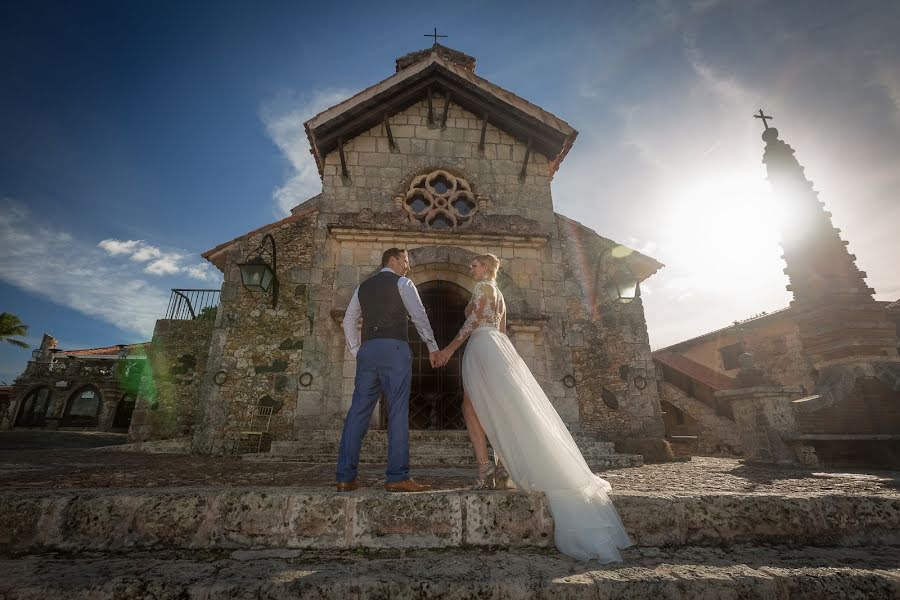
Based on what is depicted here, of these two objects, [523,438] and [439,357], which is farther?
[439,357]

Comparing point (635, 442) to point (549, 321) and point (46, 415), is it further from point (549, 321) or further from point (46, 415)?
point (46, 415)

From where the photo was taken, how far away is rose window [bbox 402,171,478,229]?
816 cm

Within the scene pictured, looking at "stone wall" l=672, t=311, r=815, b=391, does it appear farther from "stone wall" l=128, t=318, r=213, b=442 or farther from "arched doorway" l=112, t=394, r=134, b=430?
"arched doorway" l=112, t=394, r=134, b=430

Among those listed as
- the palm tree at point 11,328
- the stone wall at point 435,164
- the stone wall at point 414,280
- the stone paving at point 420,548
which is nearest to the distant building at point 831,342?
the stone wall at point 414,280

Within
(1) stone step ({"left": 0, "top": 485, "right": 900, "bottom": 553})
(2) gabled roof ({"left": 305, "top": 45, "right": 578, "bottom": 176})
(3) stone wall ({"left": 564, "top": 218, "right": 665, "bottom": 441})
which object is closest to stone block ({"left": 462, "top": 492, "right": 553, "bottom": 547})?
(1) stone step ({"left": 0, "top": 485, "right": 900, "bottom": 553})

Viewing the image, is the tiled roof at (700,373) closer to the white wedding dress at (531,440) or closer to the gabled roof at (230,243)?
the white wedding dress at (531,440)

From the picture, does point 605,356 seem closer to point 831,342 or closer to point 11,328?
point 831,342

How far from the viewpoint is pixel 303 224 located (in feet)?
25.5

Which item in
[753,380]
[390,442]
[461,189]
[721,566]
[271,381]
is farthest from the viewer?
[461,189]

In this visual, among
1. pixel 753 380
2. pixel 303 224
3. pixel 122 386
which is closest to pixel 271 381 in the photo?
pixel 303 224

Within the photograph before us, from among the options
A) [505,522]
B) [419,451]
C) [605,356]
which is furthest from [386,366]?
[605,356]

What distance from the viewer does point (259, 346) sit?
696cm

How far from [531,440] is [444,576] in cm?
113

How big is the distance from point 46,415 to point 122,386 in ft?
17.7
